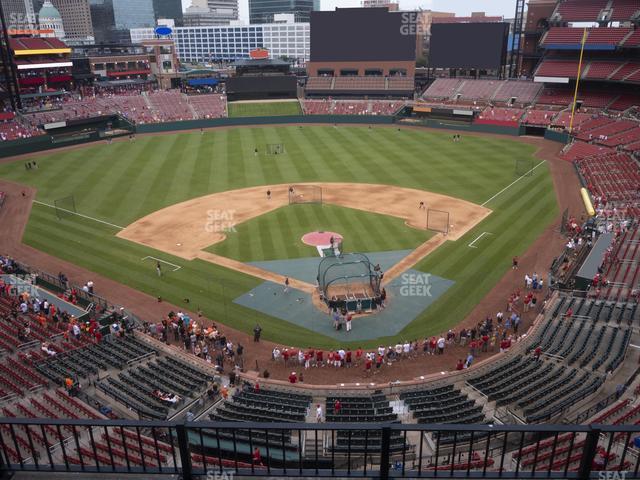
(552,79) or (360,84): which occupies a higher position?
(552,79)

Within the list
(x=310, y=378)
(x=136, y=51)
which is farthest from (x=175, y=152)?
(x=136, y=51)

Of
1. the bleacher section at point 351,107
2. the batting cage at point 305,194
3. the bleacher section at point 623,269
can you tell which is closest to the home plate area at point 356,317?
the bleacher section at point 623,269

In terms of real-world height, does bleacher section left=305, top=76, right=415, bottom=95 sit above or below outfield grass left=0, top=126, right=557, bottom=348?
above

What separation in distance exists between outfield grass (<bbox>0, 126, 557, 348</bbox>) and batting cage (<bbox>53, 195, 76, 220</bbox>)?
2.30 feet

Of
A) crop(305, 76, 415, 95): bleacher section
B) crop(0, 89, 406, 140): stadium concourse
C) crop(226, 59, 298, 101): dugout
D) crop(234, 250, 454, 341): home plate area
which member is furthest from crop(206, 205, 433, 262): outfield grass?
crop(226, 59, 298, 101): dugout

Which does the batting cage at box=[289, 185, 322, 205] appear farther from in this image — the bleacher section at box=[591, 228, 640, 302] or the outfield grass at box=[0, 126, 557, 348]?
the bleacher section at box=[591, 228, 640, 302]

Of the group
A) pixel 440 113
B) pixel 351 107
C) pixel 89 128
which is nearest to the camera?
pixel 89 128

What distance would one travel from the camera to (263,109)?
9669cm

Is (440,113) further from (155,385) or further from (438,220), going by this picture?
(155,385)

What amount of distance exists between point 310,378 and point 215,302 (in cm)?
977

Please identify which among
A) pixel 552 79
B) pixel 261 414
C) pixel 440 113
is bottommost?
pixel 261 414

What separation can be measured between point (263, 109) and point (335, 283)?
70.8 meters

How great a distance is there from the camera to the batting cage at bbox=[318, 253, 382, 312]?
30031 mm

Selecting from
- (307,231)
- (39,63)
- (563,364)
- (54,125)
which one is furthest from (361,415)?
(39,63)
